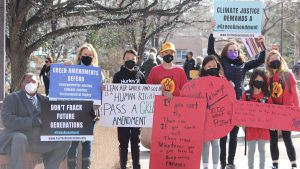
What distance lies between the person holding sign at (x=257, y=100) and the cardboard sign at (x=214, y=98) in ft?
1.61

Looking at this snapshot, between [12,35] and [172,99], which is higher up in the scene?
[12,35]

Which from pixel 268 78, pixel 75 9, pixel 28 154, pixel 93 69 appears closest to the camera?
pixel 28 154

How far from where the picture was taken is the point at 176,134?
26.0 ft

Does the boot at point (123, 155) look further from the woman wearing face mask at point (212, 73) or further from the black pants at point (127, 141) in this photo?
the woman wearing face mask at point (212, 73)

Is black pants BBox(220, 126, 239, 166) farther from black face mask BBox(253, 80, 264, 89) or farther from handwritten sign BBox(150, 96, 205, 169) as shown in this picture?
black face mask BBox(253, 80, 264, 89)

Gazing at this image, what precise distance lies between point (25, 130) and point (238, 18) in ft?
12.8

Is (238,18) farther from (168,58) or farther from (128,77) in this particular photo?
(128,77)

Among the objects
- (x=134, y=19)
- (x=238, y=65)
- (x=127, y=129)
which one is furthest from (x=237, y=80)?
(x=134, y=19)

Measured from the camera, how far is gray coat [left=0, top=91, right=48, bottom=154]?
22.8 feet

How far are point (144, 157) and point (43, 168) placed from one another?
10.8 ft

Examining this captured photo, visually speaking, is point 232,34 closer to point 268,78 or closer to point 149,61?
point 268,78

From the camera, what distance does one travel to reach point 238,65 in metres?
8.41

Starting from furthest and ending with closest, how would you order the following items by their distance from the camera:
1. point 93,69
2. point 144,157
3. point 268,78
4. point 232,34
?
point 144,157 < point 232,34 < point 268,78 < point 93,69

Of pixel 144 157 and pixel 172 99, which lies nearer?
pixel 172 99
